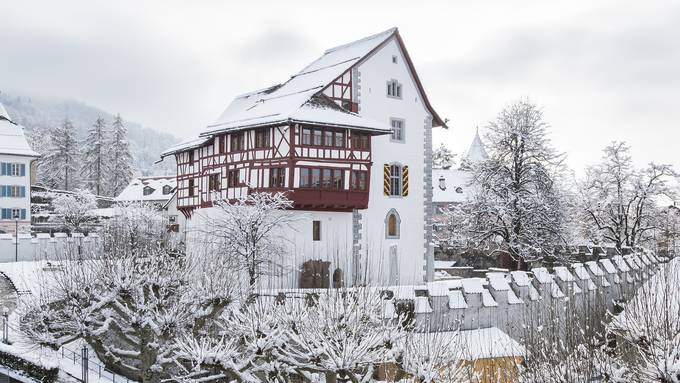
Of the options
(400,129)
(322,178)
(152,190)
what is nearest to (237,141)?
(322,178)

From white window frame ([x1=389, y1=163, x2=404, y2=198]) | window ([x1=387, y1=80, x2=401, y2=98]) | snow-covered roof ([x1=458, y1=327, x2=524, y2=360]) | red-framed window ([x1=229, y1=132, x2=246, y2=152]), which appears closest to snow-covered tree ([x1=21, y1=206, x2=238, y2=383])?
snow-covered roof ([x1=458, y1=327, x2=524, y2=360])

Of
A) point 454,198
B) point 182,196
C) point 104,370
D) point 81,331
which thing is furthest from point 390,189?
point 454,198

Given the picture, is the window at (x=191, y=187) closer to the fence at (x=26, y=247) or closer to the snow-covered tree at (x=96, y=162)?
the fence at (x=26, y=247)

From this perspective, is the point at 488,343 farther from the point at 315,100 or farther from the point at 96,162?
the point at 96,162

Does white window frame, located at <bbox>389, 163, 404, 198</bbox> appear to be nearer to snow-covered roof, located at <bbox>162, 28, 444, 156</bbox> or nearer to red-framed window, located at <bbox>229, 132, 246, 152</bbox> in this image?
snow-covered roof, located at <bbox>162, 28, 444, 156</bbox>

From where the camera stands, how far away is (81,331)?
17703 millimetres

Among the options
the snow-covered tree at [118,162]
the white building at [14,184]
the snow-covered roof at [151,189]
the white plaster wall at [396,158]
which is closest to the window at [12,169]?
the white building at [14,184]

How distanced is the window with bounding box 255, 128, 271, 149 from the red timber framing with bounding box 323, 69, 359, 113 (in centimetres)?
369

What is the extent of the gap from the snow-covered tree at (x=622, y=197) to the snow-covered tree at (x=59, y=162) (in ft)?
181

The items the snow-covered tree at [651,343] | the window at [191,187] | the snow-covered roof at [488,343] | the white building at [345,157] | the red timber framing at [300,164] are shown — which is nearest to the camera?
the snow-covered tree at [651,343]

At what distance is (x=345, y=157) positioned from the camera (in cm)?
3098

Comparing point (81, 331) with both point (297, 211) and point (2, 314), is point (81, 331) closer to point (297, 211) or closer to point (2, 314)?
point (2, 314)

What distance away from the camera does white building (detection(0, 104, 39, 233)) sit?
51156 mm

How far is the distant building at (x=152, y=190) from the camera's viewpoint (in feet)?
212
